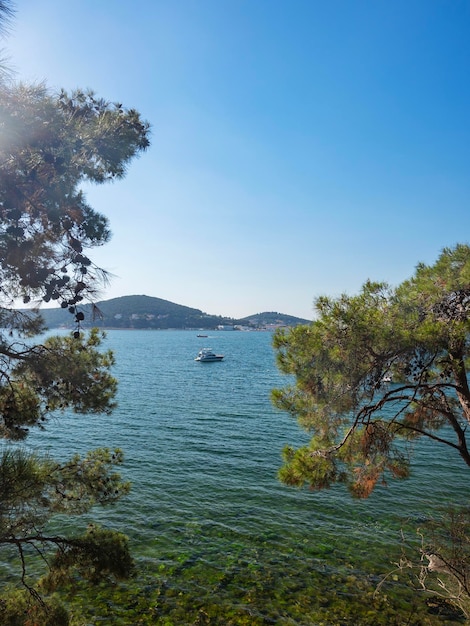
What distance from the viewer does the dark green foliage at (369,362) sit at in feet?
22.3

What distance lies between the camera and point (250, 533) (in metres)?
12.2

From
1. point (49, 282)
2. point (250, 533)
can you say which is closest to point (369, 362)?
point (49, 282)

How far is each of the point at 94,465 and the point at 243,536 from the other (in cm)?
720

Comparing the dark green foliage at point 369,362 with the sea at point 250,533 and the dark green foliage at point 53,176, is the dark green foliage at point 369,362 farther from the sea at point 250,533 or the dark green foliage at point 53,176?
the dark green foliage at point 53,176

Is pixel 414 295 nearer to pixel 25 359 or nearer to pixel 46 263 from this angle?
pixel 46 263

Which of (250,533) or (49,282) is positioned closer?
(49,282)

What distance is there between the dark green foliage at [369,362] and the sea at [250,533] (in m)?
3.10

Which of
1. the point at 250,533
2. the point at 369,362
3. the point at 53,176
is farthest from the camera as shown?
the point at 250,533

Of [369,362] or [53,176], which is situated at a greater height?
[53,176]

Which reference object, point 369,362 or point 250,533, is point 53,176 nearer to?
point 369,362

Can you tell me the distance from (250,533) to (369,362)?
8074 mm

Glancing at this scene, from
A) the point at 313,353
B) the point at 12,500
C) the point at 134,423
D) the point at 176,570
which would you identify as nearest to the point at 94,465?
the point at 12,500

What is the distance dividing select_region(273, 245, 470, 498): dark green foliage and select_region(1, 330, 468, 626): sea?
310 cm

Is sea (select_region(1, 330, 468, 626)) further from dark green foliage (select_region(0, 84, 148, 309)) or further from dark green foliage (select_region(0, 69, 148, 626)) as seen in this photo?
dark green foliage (select_region(0, 84, 148, 309))
